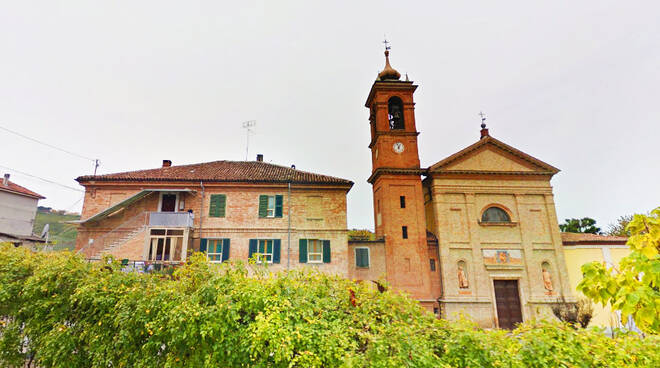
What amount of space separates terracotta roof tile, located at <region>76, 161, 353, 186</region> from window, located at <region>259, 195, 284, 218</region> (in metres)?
1.10

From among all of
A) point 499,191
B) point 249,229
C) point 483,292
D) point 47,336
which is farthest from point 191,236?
point 499,191

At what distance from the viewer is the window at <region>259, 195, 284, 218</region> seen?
65.8 ft

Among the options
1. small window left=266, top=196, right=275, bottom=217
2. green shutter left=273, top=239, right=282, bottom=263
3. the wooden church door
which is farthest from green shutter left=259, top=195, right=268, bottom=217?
the wooden church door

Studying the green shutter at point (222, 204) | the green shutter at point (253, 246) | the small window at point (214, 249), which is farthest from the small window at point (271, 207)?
the small window at point (214, 249)

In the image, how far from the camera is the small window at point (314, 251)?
764 inches

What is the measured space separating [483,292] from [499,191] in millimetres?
7173

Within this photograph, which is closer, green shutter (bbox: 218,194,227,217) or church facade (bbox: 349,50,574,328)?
church facade (bbox: 349,50,574,328)

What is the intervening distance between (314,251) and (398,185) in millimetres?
7424

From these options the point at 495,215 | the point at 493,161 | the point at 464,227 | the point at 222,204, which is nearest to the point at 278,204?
the point at 222,204

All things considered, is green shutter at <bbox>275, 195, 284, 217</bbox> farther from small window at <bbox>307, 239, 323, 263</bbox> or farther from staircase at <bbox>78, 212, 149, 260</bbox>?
staircase at <bbox>78, 212, 149, 260</bbox>

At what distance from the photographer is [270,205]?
20.2 m

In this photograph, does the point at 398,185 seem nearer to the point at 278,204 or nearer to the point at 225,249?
the point at 278,204

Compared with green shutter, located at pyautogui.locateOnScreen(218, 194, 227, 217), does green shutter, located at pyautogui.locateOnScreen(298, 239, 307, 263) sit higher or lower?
lower

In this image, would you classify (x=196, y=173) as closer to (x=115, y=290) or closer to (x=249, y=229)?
(x=249, y=229)
